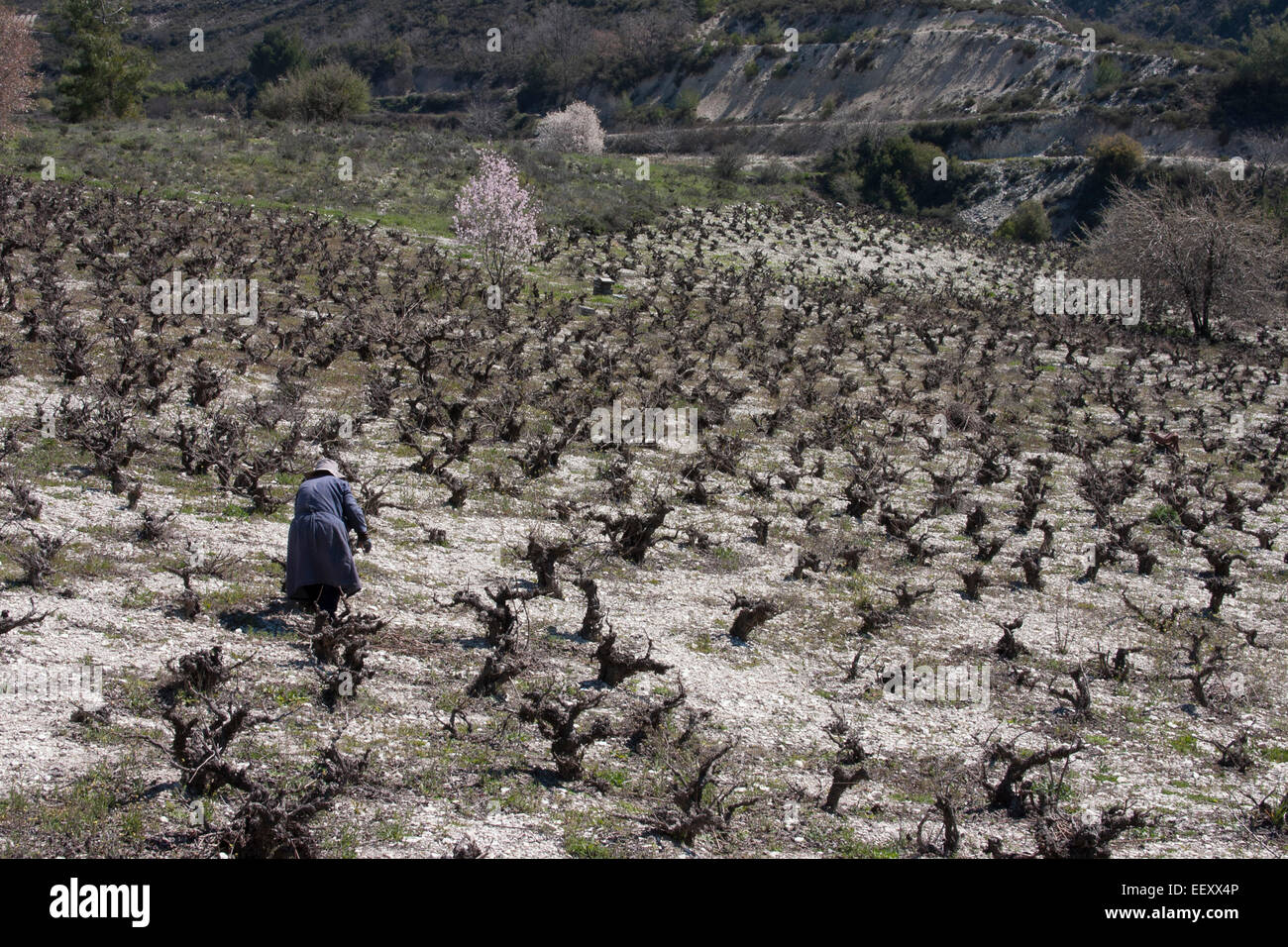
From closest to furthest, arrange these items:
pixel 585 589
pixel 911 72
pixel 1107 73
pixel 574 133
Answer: pixel 585 589, pixel 574 133, pixel 1107 73, pixel 911 72

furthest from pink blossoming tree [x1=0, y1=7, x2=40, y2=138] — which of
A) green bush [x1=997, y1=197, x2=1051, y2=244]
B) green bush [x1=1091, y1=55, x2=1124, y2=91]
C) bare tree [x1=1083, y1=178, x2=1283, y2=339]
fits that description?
green bush [x1=1091, y1=55, x2=1124, y2=91]

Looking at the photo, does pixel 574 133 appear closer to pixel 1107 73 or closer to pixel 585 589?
pixel 1107 73

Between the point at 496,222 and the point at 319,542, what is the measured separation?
81.7 ft

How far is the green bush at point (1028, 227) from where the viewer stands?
213 ft

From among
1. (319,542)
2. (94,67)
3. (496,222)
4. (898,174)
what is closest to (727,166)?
(898,174)

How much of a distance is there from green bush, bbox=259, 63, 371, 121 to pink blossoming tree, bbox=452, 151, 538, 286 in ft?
110

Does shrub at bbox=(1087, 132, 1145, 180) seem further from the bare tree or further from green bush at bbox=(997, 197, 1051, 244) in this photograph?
the bare tree

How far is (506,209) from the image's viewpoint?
32938 millimetres

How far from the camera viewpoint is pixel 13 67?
47.5 metres

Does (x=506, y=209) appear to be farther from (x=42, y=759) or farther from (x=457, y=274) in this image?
(x=42, y=759)

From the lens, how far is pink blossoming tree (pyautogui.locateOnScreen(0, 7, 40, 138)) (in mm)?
45697

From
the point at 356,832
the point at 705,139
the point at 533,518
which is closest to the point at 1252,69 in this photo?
the point at 705,139

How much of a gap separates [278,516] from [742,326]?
21.1 m

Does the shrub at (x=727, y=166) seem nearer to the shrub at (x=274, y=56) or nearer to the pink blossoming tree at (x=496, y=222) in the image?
the pink blossoming tree at (x=496, y=222)
